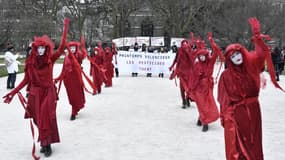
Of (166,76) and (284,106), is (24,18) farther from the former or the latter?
(284,106)

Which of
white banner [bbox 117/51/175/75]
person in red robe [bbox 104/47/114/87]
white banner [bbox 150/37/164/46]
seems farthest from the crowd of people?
white banner [bbox 150/37/164/46]

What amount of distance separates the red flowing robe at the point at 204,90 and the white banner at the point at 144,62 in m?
13.6

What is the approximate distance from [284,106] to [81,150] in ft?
23.7

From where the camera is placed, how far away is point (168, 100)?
12930 mm

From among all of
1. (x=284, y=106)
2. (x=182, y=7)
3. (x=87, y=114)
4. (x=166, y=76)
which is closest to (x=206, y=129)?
(x=87, y=114)

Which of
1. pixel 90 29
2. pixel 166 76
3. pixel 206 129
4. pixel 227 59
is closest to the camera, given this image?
pixel 227 59

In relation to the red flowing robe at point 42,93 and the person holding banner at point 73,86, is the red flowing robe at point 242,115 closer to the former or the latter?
the red flowing robe at point 42,93

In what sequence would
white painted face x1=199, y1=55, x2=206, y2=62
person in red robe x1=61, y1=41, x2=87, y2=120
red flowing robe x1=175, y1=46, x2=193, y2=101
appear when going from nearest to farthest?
white painted face x1=199, y1=55, x2=206, y2=62
person in red robe x1=61, y1=41, x2=87, y2=120
red flowing robe x1=175, y1=46, x2=193, y2=101

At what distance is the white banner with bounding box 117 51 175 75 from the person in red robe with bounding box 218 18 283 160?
1734 centimetres

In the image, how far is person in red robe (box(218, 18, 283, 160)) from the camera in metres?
4.84

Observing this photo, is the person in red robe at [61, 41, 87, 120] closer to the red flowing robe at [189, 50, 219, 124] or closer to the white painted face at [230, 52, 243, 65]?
the red flowing robe at [189, 50, 219, 124]

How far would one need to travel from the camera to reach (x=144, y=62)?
2256 cm

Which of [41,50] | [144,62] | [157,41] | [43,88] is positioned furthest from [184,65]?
[157,41]

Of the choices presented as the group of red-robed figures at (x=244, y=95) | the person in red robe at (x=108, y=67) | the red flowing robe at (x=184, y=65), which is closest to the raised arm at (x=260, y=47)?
the group of red-robed figures at (x=244, y=95)
